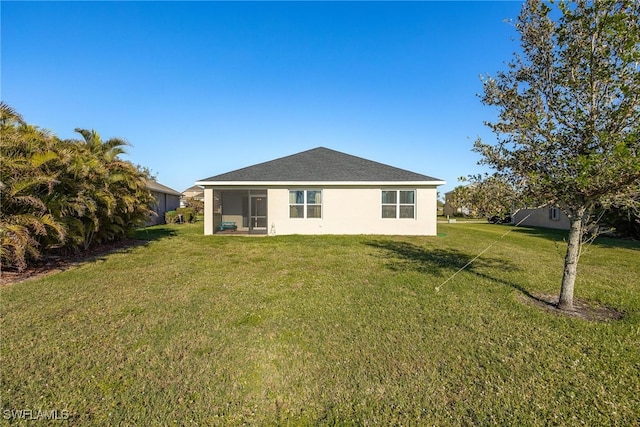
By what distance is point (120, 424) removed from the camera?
7.47 ft

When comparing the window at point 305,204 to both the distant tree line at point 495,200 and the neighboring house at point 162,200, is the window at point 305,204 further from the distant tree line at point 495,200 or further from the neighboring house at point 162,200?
the neighboring house at point 162,200

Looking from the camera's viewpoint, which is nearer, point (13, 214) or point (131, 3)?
point (13, 214)

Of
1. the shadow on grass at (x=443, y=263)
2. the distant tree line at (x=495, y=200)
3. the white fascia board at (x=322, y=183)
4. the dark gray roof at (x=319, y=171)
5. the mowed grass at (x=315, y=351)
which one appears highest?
the dark gray roof at (x=319, y=171)

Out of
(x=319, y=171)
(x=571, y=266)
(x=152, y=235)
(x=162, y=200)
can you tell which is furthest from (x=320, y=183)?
(x=162, y=200)

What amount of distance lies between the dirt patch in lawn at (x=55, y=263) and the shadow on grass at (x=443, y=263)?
872 centimetres

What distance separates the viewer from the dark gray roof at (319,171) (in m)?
14.6

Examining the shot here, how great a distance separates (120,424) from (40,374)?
142cm

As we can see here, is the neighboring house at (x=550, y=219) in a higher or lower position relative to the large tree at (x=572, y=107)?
lower

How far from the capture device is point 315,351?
3430mm

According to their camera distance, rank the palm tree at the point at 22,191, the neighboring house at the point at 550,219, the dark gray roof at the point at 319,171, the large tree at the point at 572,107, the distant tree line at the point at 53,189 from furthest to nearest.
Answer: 1. the neighboring house at the point at 550,219
2. the dark gray roof at the point at 319,171
3. the distant tree line at the point at 53,189
4. the palm tree at the point at 22,191
5. the large tree at the point at 572,107

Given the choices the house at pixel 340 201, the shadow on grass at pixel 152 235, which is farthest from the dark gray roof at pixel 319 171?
the shadow on grass at pixel 152 235

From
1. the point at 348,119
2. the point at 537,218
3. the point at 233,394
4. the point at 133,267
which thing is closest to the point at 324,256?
the point at 133,267

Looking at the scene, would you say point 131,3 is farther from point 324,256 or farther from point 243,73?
point 324,256

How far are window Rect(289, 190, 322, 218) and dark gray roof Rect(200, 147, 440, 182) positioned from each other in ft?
2.42
